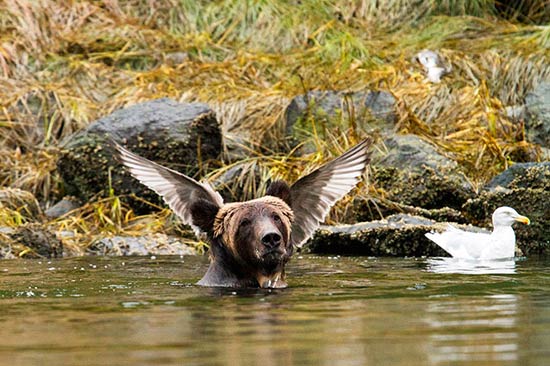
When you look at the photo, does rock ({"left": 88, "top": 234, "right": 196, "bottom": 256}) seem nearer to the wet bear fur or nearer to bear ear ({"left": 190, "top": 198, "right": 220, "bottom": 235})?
the wet bear fur

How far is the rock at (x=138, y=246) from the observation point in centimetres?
1201

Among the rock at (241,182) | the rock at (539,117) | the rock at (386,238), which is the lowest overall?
the rock at (386,238)

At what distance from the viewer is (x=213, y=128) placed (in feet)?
46.1

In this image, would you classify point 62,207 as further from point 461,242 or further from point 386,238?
point 461,242

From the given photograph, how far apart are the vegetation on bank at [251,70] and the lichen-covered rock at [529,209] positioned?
3.02 feet

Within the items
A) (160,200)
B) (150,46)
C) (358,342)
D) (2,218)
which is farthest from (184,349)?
(150,46)

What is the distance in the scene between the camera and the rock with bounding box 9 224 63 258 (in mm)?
11469

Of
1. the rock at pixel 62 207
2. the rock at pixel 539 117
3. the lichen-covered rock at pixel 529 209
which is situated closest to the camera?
the lichen-covered rock at pixel 529 209

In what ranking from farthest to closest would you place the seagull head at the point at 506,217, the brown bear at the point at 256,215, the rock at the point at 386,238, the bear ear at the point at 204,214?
the rock at the point at 386,238 < the seagull head at the point at 506,217 < the bear ear at the point at 204,214 < the brown bear at the point at 256,215

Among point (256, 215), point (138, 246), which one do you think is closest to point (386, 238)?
point (138, 246)

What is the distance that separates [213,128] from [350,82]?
2865mm

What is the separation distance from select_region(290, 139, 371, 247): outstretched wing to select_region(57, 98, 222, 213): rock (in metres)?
5.54

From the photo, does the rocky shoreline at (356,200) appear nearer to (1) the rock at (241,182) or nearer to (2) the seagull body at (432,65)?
(1) the rock at (241,182)

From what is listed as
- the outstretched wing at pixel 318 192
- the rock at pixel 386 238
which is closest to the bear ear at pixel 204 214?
the outstretched wing at pixel 318 192
